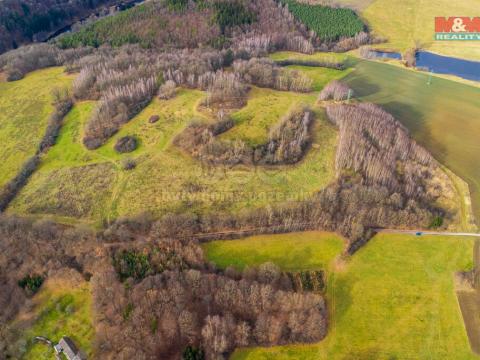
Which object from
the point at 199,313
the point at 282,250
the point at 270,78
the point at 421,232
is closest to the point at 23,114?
the point at 270,78

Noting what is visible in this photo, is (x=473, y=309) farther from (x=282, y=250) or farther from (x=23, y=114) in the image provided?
(x=23, y=114)

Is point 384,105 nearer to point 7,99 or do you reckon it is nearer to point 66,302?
point 66,302

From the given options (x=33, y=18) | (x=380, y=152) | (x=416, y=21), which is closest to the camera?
(x=380, y=152)

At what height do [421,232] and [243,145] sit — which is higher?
[243,145]

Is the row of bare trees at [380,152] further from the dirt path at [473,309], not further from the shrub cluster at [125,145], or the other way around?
the shrub cluster at [125,145]

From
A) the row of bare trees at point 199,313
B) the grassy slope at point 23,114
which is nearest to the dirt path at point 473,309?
the row of bare trees at point 199,313

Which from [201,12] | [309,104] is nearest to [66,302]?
[309,104]
